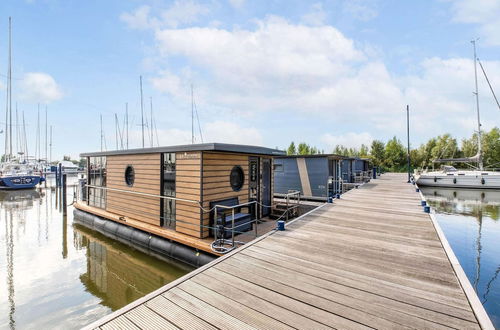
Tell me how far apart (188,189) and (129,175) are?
4.07 m

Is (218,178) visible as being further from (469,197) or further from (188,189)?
(469,197)

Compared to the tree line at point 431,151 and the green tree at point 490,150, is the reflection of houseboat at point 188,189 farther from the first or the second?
the green tree at point 490,150

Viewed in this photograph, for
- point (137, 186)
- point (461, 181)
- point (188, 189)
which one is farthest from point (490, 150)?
point (137, 186)

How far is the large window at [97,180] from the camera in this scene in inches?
441

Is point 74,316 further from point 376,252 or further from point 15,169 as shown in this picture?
point 15,169

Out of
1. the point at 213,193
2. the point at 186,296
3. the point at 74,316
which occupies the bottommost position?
the point at 74,316

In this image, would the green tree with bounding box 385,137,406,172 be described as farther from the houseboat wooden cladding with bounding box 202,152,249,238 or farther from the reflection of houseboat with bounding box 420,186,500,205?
the houseboat wooden cladding with bounding box 202,152,249,238

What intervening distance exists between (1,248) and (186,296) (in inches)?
395

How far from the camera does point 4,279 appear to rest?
634cm

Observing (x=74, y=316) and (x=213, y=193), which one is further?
(x=213, y=193)

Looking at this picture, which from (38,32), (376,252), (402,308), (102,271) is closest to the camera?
(402,308)

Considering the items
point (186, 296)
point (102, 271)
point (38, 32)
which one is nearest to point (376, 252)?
point (186, 296)

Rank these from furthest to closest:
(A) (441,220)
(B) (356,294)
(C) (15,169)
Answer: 1. (C) (15,169)
2. (A) (441,220)
3. (B) (356,294)

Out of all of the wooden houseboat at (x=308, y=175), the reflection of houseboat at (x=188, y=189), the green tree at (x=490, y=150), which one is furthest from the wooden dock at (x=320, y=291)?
the green tree at (x=490, y=150)
